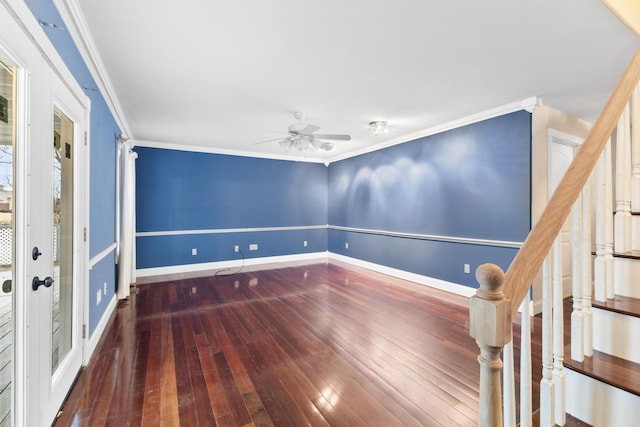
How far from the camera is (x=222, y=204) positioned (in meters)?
5.71

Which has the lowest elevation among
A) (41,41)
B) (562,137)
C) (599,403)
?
(599,403)

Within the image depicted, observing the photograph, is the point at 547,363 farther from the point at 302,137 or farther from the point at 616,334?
the point at 302,137

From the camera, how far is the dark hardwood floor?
1.72 m

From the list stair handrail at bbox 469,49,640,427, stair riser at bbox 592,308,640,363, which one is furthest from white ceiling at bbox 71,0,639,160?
stair riser at bbox 592,308,640,363

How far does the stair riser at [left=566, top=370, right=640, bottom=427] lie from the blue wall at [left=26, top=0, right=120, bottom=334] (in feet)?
9.33

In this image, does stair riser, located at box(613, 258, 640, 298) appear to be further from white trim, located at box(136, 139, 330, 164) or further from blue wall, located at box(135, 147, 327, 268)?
white trim, located at box(136, 139, 330, 164)

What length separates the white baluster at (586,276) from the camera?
107 centimetres

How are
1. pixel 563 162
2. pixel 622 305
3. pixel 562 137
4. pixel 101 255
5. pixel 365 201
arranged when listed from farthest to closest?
pixel 365 201 → pixel 563 162 → pixel 562 137 → pixel 101 255 → pixel 622 305

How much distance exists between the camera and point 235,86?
2844 mm

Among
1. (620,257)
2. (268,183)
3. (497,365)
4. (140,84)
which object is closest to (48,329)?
(497,365)

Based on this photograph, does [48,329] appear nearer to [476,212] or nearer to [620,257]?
[620,257]

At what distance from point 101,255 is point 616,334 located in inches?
147

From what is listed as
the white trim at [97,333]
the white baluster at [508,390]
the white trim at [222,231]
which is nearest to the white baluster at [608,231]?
the white baluster at [508,390]

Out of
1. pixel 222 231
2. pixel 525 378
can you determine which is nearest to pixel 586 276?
pixel 525 378
